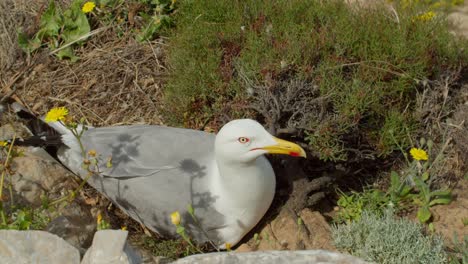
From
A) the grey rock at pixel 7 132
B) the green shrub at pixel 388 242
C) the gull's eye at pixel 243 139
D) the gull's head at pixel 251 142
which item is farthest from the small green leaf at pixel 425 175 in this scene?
the grey rock at pixel 7 132

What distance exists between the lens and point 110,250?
2.59 meters

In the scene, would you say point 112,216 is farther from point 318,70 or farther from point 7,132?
point 318,70

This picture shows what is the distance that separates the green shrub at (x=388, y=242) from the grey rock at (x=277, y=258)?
0.57 metres

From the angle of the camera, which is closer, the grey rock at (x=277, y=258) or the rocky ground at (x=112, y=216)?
the grey rock at (x=277, y=258)

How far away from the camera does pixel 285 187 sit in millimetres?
3842

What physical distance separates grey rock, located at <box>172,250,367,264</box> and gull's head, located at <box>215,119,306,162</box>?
70 cm

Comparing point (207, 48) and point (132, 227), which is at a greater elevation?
point (207, 48)

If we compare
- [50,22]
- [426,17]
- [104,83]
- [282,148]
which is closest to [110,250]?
[282,148]

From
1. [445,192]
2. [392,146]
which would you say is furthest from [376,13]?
[445,192]

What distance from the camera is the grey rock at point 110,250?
2564 mm

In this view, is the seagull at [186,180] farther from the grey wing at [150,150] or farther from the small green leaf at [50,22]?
the small green leaf at [50,22]

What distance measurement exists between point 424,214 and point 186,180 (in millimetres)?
1303

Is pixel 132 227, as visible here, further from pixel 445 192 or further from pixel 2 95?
pixel 445 192

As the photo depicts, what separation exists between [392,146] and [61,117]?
1903 millimetres
